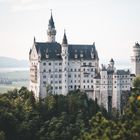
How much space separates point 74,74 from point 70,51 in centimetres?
486

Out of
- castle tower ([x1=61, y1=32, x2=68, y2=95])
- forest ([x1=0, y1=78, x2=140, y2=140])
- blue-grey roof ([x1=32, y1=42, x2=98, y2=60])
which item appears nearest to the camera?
forest ([x1=0, y1=78, x2=140, y2=140])

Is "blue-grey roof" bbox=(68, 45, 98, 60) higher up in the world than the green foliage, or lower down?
higher up

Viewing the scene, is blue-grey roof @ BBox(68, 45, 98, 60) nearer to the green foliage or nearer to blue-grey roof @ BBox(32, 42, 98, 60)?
blue-grey roof @ BBox(32, 42, 98, 60)

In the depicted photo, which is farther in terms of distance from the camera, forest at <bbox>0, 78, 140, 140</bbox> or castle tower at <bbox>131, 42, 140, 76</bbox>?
castle tower at <bbox>131, 42, 140, 76</bbox>

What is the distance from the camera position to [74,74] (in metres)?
96.6

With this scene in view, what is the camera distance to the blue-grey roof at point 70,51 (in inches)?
3727

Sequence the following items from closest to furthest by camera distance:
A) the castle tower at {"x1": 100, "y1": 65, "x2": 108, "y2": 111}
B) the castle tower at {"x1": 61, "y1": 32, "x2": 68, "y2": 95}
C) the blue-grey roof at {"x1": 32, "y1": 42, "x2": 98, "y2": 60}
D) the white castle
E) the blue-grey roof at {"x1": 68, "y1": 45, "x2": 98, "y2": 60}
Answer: the white castle, the castle tower at {"x1": 61, "y1": 32, "x2": 68, "y2": 95}, the blue-grey roof at {"x1": 32, "y1": 42, "x2": 98, "y2": 60}, the castle tower at {"x1": 100, "y1": 65, "x2": 108, "y2": 111}, the blue-grey roof at {"x1": 68, "y1": 45, "x2": 98, "y2": 60}

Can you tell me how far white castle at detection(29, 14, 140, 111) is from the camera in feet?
308

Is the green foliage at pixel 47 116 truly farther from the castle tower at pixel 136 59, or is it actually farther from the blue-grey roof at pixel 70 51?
the castle tower at pixel 136 59

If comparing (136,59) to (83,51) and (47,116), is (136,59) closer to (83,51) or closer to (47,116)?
(83,51)

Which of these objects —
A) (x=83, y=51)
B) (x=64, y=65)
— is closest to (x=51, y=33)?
(x=83, y=51)

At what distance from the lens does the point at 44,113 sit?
87.5 meters

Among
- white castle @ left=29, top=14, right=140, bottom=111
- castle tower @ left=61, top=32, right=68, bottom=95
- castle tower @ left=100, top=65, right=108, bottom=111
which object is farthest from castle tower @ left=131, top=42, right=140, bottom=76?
castle tower @ left=61, top=32, right=68, bottom=95

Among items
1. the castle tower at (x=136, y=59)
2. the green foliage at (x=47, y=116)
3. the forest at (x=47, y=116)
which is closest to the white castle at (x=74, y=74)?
the forest at (x=47, y=116)
